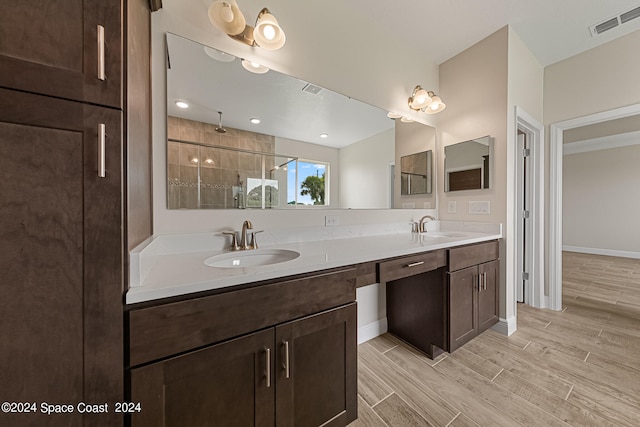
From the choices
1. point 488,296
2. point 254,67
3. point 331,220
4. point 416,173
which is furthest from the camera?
point 416,173

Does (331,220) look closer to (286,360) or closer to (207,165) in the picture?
(207,165)

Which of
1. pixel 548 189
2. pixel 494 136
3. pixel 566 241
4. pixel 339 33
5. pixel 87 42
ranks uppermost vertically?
pixel 339 33

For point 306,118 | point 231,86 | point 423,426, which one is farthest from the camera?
point 306,118

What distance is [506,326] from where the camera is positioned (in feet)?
6.50

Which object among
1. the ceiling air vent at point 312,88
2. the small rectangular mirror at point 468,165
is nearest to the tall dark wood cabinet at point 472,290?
the small rectangular mirror at point 468,165

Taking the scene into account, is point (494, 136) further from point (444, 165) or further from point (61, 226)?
point (61, 226)

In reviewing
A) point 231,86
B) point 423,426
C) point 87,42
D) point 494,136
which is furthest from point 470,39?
point 423,426

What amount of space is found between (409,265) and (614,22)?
268cm

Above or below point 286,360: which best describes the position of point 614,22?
above

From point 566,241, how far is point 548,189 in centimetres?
484

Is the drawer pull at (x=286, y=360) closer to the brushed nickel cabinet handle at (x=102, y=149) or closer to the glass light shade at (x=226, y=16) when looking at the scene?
the brushed nickel cabinet handle at (x=102, y=149)

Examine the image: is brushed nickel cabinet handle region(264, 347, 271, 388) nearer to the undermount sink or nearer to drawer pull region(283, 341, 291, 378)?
drawer pull region(283, 341, 291, 378)

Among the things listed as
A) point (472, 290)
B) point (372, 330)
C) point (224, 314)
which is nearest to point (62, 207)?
point (224, 314)

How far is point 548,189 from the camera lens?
2.45 m
